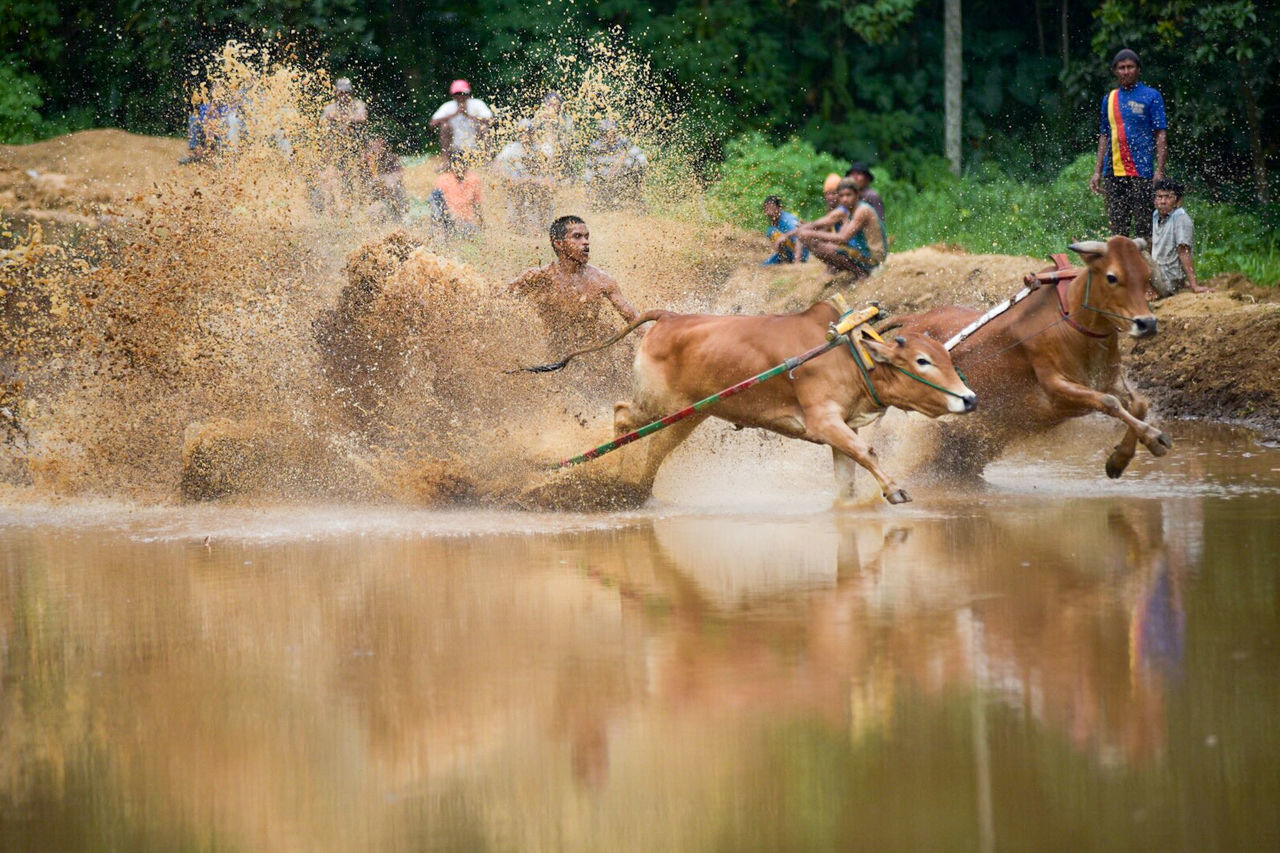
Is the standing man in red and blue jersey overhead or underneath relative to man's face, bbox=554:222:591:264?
overhead

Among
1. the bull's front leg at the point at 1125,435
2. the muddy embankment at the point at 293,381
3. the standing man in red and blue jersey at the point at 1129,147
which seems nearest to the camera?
the bull's front leg at the point at 1125,435

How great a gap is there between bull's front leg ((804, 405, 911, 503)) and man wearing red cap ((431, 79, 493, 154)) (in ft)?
29.4

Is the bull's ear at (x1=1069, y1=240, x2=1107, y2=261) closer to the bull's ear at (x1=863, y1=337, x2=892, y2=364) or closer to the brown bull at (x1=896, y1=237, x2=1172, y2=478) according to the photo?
the brown bull at (x1=896, y1=237, x2=1172, y2=478)

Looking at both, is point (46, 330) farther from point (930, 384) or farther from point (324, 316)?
point (930, 384)

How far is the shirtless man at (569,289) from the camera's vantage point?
11852 mm

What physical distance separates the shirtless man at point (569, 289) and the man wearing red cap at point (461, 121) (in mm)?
6904

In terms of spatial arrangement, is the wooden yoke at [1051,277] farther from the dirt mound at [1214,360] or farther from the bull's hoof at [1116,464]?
the dirt mound at [1214,360]

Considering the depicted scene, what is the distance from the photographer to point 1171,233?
50.1 feet

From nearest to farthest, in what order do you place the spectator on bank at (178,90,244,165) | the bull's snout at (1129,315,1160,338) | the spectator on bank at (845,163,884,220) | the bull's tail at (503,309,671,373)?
the bull's snout at (1129,315,1160,338) < the bull's tail at (503,309,671,373) < the spectator on bank at (845,163,884,220) < the spectator on bank at (178,90,244,165)

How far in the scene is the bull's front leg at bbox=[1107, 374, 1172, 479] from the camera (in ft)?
35.0

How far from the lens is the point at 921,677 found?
21.3 ft

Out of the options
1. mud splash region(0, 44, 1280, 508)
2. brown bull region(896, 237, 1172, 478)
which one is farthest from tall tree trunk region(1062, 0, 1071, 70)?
brown bull region(896, 237, 1172, 478)

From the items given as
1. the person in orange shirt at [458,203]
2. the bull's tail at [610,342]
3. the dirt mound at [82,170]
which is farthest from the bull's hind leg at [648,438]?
the dirt mound at [82,170]

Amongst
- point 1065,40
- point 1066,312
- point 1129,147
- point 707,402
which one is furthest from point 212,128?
point 1065,40
